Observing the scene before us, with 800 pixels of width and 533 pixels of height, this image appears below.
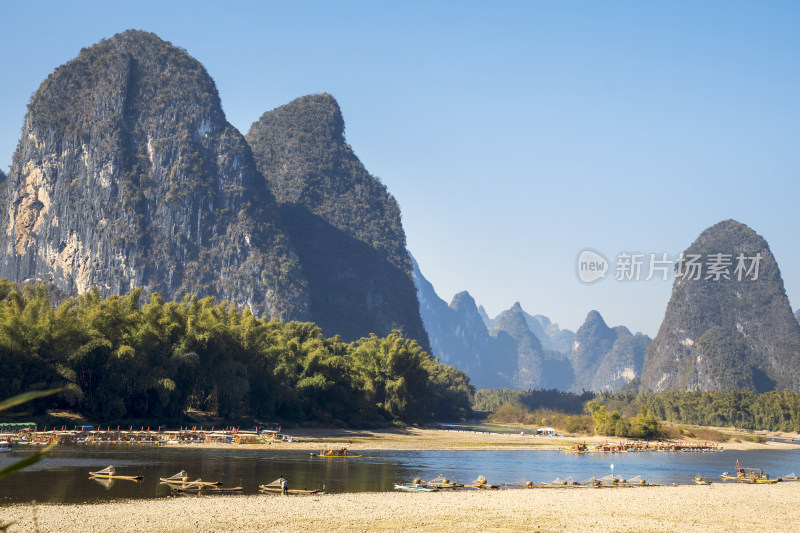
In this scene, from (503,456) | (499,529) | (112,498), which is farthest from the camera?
(503,456)

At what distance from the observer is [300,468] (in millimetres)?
34906

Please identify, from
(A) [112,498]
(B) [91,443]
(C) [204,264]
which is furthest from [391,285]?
(A) [112,498]

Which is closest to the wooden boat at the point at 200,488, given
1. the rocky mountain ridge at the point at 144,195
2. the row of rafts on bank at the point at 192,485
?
the row of rafts on bank at the point at 192,485

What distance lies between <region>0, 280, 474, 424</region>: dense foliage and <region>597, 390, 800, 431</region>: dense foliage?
51.1 metres

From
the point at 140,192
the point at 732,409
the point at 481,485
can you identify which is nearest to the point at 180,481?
the point at 481,485

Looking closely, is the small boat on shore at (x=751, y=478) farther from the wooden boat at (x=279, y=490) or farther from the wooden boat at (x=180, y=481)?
the wooden boat at (x=180, y=481)

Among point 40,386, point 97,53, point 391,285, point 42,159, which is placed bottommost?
point 40,386

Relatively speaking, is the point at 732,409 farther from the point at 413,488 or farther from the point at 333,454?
the point at 413,488

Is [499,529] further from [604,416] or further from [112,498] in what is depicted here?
[604,416]

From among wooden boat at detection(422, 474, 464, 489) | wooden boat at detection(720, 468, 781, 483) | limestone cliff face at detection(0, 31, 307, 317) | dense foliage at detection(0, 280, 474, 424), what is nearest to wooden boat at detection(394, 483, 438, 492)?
wooden boat at detection(422, 474, 464, 489)

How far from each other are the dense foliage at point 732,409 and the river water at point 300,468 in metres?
65.9

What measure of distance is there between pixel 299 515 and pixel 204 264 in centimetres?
14250

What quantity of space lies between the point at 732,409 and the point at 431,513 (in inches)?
4340

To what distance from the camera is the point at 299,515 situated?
69.8ft
